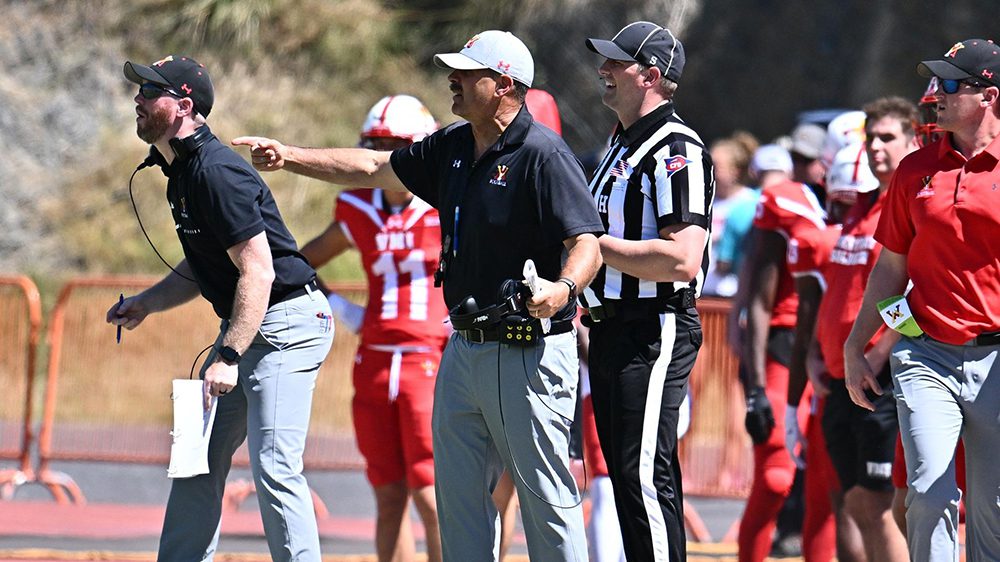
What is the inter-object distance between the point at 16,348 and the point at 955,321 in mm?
7703

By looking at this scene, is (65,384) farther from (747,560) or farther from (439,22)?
(439,22)

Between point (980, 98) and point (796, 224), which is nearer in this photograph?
point (980, 98)

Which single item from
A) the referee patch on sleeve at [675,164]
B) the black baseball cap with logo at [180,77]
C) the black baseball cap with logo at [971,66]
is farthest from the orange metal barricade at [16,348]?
the black baseball cap with logo at [971,66]

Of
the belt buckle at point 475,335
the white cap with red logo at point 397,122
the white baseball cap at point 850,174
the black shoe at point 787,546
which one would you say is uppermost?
the white cap with red logo at point 397,122

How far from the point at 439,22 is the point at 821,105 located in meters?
4.79

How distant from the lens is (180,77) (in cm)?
572

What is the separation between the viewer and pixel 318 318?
601 centimetres

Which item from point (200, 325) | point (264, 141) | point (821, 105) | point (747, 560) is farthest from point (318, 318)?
point (821, 105)

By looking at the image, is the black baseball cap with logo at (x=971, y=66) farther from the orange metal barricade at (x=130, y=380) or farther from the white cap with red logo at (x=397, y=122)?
the orange metal barricade at (x=130, y=380)

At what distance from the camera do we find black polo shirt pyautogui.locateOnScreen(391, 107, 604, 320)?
5.07 metres

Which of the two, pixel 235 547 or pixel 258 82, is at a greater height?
pixel 258 82

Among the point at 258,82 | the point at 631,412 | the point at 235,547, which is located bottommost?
the point at 235,547

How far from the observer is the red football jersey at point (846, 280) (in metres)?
6.56

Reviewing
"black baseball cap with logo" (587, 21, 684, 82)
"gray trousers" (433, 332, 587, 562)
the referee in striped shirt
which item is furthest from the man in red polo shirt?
"gray trousers" (433, 332, 587, 562)
